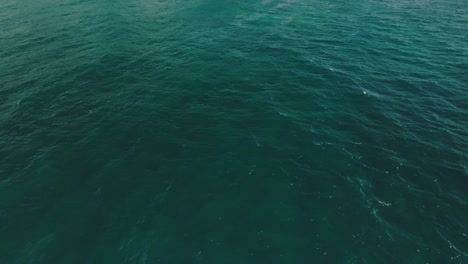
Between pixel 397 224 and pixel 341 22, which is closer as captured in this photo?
pixel 397 224

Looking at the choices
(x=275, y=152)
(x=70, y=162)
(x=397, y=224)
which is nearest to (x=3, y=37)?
(x=70, y=162)

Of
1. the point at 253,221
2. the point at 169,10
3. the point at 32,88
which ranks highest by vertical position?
the point at 169,10

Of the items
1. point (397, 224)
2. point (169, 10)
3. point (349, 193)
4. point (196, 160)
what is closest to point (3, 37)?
point (169, 10)

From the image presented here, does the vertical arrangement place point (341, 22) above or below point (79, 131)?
above

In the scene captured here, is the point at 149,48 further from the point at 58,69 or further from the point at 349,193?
the point at 349,193

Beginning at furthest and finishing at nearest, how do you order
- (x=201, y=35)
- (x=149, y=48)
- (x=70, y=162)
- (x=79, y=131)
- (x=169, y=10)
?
(x=169, y=10) < (x=201, y=35) < (x=149, y=48) < (x=79, y=131) < (x=70, y=162)

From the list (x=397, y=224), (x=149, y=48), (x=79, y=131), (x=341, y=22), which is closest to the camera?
(x=397, y=224)
